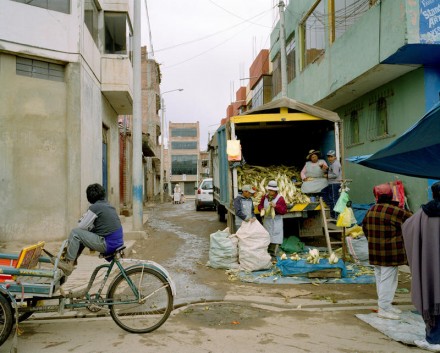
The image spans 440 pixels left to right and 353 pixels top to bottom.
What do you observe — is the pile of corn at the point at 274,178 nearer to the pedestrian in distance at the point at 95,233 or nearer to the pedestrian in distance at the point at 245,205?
the pedestrian in distance at the point at 245,205

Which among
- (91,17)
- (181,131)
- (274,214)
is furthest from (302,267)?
(181,131)

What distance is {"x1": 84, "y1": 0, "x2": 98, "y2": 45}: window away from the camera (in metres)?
12.4

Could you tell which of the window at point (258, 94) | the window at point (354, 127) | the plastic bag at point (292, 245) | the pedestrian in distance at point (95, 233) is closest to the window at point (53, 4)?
the pedestrian in distance at point (95, 233)

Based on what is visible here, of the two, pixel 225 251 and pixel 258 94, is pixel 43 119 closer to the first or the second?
pixel 225 251

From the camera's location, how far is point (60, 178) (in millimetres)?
10336

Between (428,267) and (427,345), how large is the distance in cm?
82

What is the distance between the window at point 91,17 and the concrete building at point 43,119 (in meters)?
1.35

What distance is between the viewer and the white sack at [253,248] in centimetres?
789


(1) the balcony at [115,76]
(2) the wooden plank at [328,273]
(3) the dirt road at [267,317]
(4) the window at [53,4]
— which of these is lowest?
(3) the dirt road at [267,317]

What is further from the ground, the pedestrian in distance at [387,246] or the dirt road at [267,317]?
the pedestrian in distance at [387,246]

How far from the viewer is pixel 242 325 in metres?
5.07

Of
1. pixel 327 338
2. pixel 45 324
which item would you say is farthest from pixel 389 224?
pixel 45 324

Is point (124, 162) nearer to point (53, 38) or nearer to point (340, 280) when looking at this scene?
point (53, 38)

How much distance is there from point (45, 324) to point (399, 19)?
8.66m
